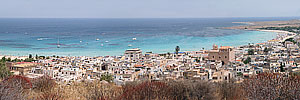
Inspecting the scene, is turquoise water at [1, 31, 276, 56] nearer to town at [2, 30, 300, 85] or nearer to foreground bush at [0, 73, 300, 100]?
town at [2, 30, 300, 85]

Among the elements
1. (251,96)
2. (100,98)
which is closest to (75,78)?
(100,98)

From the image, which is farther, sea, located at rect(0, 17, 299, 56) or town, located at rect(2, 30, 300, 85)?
sea, located at rect(0, 17, 299, 56)

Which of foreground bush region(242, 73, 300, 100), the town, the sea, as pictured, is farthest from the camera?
the sea

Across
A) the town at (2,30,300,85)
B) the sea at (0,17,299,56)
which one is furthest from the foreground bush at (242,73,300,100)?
the sea at (0,17,299,56)

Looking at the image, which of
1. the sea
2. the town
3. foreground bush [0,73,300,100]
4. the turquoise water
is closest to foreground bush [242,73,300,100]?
foreground bush [0,73,300,100]

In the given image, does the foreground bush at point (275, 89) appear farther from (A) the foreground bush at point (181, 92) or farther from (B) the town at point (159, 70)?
(B) the town at point (159, 70)

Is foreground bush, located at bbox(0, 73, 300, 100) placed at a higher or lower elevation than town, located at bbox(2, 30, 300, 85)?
higher

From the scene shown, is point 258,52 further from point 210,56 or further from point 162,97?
point 162,97

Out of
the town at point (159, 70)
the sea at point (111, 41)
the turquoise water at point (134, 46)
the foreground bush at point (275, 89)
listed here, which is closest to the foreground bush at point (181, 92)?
the foreground bush at point (275, 89)

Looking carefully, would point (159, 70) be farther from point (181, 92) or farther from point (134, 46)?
point (134, 46)

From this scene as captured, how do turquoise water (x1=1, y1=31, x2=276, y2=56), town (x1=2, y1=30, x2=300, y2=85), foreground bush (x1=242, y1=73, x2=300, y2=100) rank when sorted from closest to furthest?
foreground bush (x1=242, y1=73, x2=300, y2=100) → town (x1=2, y1=30, x2=300, y2=85) → turquoise water (x1=1, y1=31, x2=276, y2=56)

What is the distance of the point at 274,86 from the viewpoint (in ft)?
27.2

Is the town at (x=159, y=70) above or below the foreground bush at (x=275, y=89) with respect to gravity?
below

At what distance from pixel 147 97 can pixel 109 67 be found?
45.6ft
